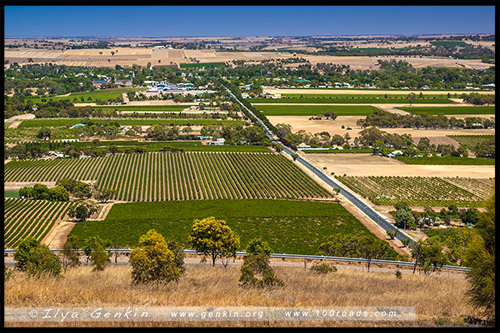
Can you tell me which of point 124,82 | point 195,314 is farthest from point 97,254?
point 124,82

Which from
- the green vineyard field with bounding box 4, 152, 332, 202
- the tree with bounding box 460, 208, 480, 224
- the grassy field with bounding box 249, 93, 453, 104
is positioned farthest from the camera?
the grassy field with bounding box 249, 93, 453, 104

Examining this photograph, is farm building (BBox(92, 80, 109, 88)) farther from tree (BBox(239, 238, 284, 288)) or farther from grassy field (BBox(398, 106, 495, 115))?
tree (BBox(239, 238, 284, 288))

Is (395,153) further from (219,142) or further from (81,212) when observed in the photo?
(81,212)

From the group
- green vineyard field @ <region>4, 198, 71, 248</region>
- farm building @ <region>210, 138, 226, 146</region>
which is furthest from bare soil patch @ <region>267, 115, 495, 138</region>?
green vineyard field @ <region>4, 198, 71, 248</region>

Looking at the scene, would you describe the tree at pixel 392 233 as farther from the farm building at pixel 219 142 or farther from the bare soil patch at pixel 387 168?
the farm building at pixel 219 142

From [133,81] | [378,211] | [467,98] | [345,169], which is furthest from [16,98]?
[467,98]

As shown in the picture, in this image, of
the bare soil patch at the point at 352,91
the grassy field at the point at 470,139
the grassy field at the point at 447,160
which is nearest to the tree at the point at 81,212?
the grassy field at the point at 447,160

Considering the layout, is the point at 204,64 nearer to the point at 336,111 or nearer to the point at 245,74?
the point at 245,74
